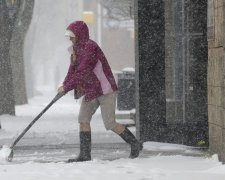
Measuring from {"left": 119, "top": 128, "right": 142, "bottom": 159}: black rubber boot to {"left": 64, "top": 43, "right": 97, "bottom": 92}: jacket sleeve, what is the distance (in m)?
0.88

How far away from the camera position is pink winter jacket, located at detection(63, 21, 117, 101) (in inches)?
295

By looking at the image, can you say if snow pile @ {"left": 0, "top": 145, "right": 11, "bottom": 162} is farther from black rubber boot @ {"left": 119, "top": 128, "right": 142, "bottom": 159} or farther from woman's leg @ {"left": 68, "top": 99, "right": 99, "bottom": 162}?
black rubber boot @ {"left": 119, "top": 128, "right": 142, "bottom": 159}

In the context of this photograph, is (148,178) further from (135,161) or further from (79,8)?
(79,8)

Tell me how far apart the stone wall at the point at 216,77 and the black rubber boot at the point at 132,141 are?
0.93 m

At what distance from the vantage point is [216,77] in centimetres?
738

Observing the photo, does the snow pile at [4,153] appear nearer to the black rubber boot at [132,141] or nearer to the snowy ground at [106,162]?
the snowy ground at [106,162]

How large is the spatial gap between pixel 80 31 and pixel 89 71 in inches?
20.4

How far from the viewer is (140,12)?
8.83 metres

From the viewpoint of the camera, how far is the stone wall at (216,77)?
23.3 ft

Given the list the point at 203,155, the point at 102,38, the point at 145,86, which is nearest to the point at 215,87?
the point at 203,155

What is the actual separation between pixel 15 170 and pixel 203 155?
2479 millimetres

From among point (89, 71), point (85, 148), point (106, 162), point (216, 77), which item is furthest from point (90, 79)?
point (216, 77)

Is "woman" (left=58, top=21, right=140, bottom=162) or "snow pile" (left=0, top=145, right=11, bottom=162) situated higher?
"woman" (left=58, top=21, right=140, bottom=162)

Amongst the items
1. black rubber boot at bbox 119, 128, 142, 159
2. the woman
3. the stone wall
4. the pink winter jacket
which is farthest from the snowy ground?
the pink winter jacket
